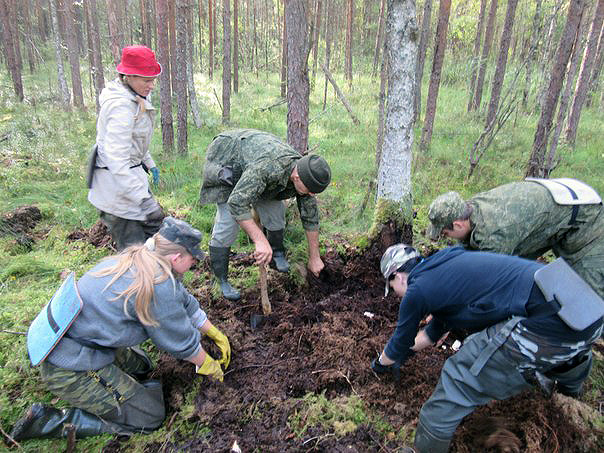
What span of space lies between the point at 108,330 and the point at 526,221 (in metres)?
2.83

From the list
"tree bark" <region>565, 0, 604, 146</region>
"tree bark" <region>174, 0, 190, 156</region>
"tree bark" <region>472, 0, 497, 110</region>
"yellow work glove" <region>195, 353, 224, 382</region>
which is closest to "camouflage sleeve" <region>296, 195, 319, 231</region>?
"yellow work glove" <region>195, 353, 224, 382</region>

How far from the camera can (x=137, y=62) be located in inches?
105

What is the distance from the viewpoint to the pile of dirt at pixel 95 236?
4488 millimetres

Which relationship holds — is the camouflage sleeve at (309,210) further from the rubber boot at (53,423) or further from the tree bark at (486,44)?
the tree bark at (486,44)

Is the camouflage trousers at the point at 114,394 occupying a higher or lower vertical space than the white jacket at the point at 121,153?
lower

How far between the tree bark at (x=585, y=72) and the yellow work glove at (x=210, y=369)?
384 inches

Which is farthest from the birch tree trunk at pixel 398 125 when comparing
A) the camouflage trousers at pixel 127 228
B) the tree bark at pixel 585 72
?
the tree bark at pixel 585 72

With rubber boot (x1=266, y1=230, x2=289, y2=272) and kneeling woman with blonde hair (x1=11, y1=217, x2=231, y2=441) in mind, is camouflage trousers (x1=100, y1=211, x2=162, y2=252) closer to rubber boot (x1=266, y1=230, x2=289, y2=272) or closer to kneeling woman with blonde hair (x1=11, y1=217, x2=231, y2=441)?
kneeling woman with blonde hair (x1=11, y1=217, x2=231, y2=441)

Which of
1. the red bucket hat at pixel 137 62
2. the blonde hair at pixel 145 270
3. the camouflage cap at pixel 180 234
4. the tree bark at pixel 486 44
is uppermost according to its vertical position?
the tree bark at pixel 486 44

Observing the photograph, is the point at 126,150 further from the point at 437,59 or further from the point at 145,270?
the point at 437,59

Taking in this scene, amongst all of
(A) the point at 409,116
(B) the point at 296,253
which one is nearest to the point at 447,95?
(A) the point at 409,116

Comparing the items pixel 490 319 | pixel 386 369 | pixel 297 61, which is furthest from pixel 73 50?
pixel 490 319

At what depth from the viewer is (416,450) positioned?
2092mm

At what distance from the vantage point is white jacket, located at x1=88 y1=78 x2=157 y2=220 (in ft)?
8.86
